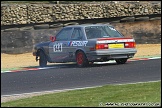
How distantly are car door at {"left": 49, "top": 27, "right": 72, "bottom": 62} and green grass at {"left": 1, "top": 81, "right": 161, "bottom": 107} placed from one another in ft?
24.4

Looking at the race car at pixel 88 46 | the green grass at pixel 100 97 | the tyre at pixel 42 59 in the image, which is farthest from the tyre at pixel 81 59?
the green grass at pixel 100 97

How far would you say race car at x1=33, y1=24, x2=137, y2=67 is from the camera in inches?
717

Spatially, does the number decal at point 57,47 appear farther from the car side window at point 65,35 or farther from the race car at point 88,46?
the car side window at point 65,35

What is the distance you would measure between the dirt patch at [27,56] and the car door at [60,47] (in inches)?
112

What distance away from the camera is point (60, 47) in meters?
19.4

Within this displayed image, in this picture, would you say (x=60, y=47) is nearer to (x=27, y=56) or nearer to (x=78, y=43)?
(x=78, y=43)

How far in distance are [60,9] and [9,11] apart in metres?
2.43

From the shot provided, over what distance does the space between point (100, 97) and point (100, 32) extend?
8.95m

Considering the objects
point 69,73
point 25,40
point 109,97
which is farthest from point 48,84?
point 25,40

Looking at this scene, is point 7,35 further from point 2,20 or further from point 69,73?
point 69,73

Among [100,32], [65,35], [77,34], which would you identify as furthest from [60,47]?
[100,32]

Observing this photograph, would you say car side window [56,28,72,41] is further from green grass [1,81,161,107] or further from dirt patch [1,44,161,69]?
green grass [1,81,161,107]

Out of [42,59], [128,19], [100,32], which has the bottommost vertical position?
[42,59]

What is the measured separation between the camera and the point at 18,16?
29.3 metres
